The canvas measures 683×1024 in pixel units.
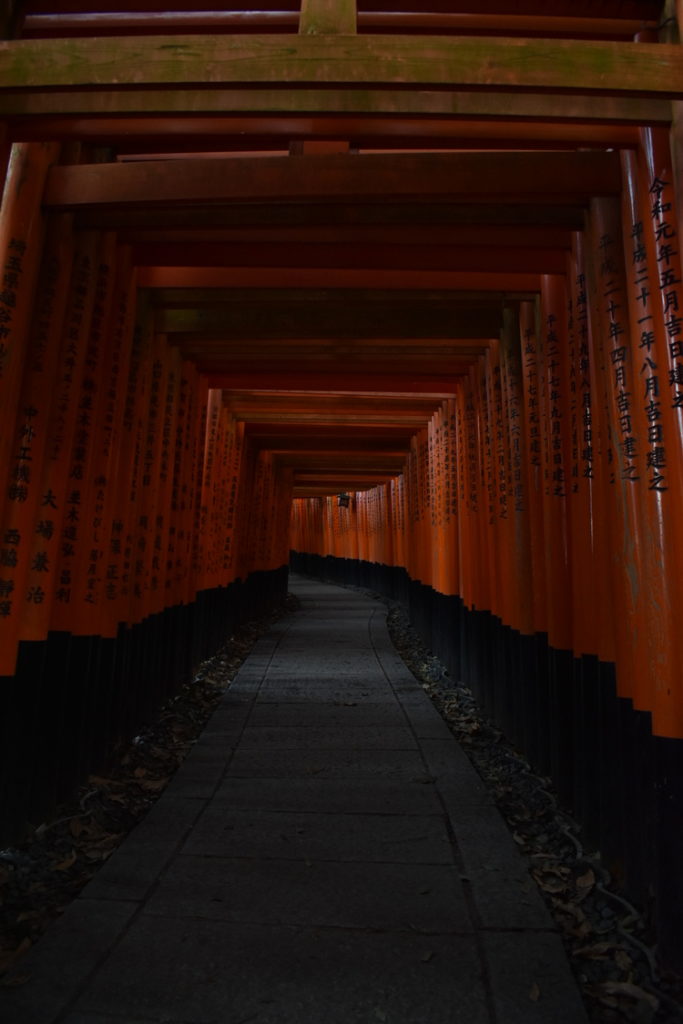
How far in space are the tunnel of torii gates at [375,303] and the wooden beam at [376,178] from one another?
14 mm

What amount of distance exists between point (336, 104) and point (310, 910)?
10.2ft

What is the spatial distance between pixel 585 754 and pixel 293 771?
1.89m

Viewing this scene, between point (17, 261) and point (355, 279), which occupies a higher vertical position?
point (355, 279)

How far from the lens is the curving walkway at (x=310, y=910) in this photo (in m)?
2.20

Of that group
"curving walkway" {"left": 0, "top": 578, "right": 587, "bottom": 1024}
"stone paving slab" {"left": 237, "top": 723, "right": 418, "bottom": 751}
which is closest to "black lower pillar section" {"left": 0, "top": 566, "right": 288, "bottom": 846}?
"curving walkway" {"left": 0, "top": 578, "right": 587, "bottom": 1024}

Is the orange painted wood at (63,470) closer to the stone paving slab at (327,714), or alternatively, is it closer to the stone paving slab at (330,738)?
the stone paving slab at (330,738)

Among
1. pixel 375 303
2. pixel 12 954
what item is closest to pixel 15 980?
pixel 12 954

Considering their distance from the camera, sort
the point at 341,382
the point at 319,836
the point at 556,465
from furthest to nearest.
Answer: the point at 341,382
the point at 556,465
the point at 319,836

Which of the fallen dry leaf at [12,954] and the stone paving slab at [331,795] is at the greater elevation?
the stone paving slab at [331,795]

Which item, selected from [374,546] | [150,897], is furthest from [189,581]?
[374,546]

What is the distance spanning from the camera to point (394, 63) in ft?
8.30

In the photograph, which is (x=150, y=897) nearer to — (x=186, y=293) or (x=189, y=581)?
(x=186, y=293)

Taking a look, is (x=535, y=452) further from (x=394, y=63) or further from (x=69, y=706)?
(x=69, y=706)

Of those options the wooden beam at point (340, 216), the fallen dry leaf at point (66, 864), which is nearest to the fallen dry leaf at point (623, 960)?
the fallen dry leaf at point (66, 864)
